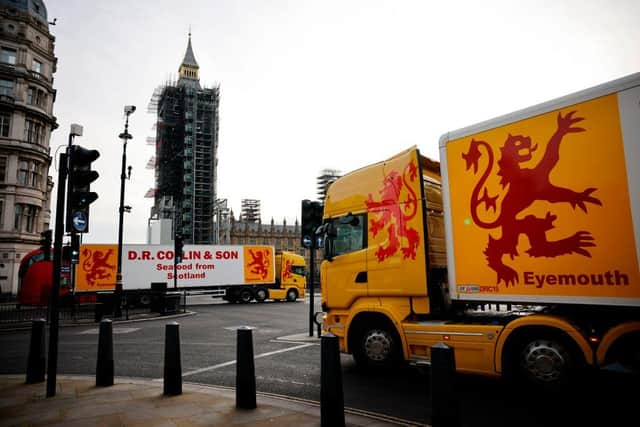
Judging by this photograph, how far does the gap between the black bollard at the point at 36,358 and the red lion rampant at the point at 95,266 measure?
817 inches

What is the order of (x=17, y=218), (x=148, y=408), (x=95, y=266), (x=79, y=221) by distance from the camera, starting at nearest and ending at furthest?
1. (x=148, y=408)
2. (x=79, y=221)
3. (x=95, y=266)
4. (x=17, y=218)

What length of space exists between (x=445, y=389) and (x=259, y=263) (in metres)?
27.3

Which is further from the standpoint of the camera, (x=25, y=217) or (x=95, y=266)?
(x=25, y=217)

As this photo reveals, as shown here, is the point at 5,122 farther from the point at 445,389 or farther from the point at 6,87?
the point at 445,389

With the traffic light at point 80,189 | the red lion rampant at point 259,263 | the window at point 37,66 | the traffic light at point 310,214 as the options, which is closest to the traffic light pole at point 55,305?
the traffic light at point 80,189

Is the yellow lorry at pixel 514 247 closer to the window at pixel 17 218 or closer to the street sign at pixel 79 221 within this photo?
the street sign at pixel 79 221

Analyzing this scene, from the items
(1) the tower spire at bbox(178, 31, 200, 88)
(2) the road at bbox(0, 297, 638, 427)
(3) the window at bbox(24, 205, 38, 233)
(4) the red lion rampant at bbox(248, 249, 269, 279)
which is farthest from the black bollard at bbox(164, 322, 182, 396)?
(1) the tower spire at bbox(178, 31, 200, 88)

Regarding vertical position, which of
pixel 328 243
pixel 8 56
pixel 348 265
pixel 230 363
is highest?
pixel 8 56

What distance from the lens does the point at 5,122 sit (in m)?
38.6

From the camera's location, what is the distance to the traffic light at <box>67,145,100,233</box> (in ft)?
20.0

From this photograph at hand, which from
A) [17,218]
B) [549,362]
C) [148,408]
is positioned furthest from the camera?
[17,218]

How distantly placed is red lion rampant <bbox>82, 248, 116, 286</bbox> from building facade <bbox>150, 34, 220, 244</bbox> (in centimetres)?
4737

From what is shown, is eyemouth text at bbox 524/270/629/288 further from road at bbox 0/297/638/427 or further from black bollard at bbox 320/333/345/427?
black bollard at bbox 320/333/345/427

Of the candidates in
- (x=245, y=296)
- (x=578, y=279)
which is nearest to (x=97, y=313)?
(x=245, y=296)
